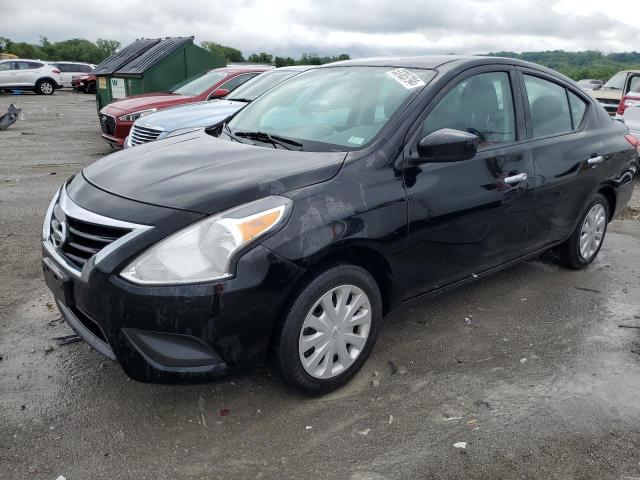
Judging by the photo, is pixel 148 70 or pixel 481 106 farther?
pixel 148 70

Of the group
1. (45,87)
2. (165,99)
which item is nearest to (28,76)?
(45,87)

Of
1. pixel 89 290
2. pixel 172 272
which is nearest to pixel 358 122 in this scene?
pixel 172 272

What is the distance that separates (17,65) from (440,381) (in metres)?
29.3

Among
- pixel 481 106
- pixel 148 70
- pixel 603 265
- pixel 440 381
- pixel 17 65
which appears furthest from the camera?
pixel 17 65

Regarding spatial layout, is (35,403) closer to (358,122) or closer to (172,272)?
(172,272)

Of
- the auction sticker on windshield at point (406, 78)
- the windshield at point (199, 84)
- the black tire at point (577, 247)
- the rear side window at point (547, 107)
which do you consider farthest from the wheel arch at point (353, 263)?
the windshield at point (199, 84)

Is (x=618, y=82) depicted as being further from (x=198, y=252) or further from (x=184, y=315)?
(x=184, y=315)

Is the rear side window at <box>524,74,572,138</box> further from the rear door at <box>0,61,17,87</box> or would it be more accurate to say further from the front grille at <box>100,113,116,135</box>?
the rear door at <box>0,61,17,87</box>

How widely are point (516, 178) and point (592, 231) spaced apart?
1.56m

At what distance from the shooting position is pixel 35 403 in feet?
9.57

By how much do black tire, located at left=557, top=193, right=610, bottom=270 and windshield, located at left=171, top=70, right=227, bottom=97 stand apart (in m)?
7.05

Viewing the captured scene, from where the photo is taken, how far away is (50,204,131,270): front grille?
2.60 metres

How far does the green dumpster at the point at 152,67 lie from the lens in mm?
11961

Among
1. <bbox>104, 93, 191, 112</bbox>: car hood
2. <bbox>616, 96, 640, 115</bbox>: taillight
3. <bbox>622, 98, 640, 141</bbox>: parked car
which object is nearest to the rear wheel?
<bbox>104, 93, 191, 112</bbox>: car hood
